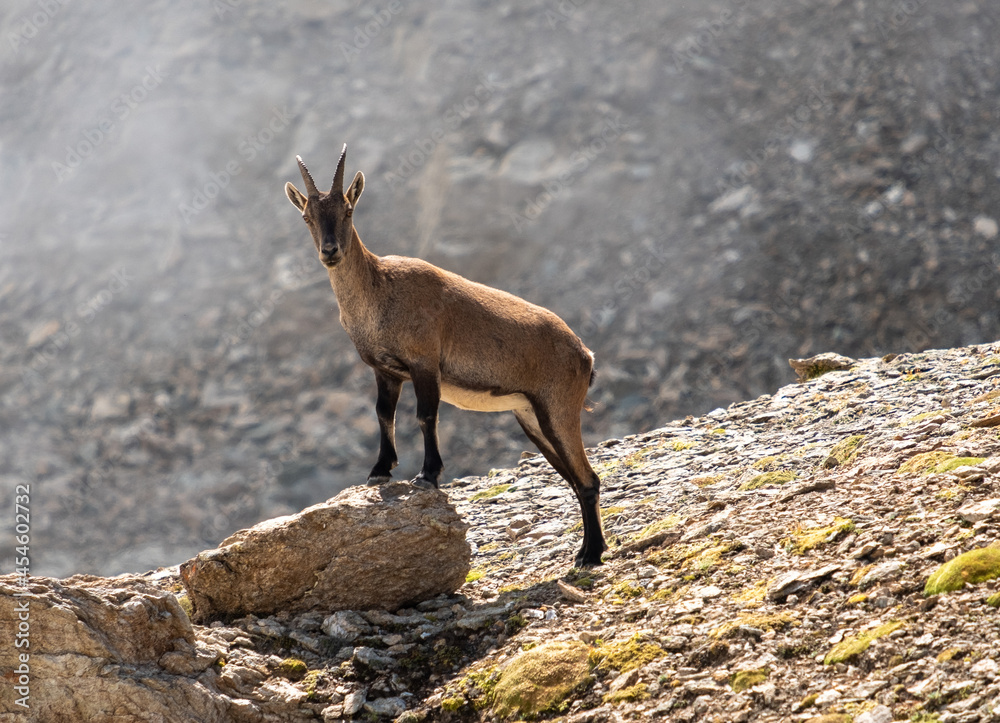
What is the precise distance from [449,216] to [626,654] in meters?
23.0

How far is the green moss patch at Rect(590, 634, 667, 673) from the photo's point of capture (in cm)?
622

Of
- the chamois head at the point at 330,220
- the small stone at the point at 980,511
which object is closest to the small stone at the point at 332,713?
the chamois head at the point at 330,220

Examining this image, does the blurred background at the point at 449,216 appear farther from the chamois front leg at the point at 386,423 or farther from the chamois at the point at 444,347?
the chamois front leg at the point at 386,423

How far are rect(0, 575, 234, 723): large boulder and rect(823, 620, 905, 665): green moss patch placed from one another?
12.3ft

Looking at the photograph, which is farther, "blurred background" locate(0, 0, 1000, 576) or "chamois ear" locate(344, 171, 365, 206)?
"blurred background" locate(0, 0, 1000, 576)

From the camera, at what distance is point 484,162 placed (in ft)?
95.9

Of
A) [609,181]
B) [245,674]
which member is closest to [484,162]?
[609,181]

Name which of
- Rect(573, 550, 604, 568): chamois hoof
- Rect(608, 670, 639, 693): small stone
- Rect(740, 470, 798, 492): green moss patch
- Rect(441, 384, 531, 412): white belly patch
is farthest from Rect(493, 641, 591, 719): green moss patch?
Rect(740, 470, 798, 492): green moss patch

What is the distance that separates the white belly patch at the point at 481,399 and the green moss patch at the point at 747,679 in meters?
3.98

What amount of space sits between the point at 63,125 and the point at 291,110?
881 centimetres

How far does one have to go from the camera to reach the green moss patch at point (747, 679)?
558cm

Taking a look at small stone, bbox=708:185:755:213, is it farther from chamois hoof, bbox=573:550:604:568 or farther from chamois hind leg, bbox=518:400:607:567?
chamois hoof, bbox=573:550:604:568

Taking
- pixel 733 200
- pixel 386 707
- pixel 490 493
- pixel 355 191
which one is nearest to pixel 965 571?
pixel 386 707

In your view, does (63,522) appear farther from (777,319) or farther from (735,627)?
(735,627)
